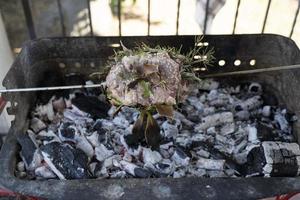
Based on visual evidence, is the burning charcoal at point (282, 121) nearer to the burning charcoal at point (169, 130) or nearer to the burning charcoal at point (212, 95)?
the burning charcoal at point (212, 95)

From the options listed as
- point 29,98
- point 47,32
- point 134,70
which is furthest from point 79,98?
point 47,32

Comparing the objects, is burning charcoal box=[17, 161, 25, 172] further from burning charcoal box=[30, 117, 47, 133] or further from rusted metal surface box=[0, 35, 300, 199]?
burning charcoal box=[30, 117, 47, 133]

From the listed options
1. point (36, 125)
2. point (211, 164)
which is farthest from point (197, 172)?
point (36, 125)

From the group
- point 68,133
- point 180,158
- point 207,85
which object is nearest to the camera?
point 180,158

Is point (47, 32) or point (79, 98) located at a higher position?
point (79, 98)

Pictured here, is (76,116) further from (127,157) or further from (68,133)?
(127,157)

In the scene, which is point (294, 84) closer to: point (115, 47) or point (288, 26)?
point (115, 47)
